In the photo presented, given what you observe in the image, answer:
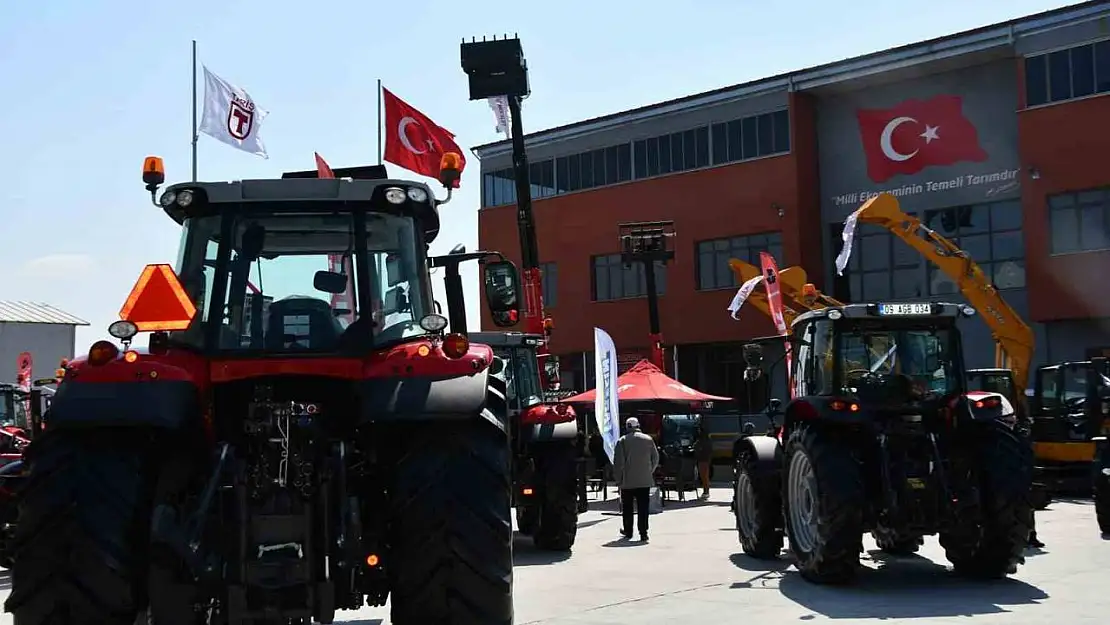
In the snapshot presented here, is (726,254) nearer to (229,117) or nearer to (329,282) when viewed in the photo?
(229,117)

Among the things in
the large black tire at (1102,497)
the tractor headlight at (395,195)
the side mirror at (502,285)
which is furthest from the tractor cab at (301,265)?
the large black tire at (1102,497)

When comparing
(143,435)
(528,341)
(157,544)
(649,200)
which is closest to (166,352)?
(143,435)

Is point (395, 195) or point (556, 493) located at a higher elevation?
point (395, 195)

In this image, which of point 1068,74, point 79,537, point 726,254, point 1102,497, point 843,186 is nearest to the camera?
point 79,537

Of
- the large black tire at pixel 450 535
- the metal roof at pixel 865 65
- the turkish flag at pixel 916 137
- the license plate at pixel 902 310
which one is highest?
the metal roof at pixel 865 65

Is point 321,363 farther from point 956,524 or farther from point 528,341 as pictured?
point 528,341

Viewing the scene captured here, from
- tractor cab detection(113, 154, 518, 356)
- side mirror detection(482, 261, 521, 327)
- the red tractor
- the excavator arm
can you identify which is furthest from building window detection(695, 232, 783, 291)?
the red tractor

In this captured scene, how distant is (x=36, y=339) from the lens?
5928cm

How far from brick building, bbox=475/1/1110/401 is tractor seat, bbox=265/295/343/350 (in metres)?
27.4

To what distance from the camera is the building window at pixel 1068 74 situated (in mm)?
30453

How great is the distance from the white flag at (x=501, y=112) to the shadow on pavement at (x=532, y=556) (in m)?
8.72

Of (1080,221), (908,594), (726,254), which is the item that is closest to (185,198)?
(908,594)

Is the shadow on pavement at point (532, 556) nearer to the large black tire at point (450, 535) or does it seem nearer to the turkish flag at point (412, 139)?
the turkish flag at point (412, 139)

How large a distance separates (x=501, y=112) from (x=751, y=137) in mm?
17271
